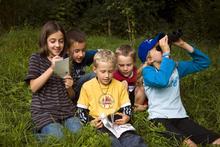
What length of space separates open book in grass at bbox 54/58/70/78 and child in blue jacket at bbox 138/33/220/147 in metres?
0.79

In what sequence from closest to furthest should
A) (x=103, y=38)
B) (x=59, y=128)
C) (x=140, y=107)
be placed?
(x=59, y=128) < (x=140, y=107) < (x=103, y=38)

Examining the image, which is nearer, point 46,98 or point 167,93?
point 46,98

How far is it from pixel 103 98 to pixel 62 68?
1.59 ft

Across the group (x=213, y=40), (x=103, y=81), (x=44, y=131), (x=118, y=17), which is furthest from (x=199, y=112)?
(x=118, y=17)

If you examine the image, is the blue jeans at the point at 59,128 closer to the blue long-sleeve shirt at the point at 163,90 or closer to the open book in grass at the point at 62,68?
the open book in grass at the point at 62,68

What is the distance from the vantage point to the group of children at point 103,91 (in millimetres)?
4156

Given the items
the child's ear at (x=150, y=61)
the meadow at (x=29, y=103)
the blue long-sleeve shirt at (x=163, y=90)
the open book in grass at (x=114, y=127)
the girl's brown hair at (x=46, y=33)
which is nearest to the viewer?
the meadow at (x=29, y=103)

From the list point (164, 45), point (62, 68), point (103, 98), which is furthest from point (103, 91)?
point (164, 45)

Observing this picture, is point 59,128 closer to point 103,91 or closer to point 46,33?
point 103,91

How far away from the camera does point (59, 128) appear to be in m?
4.07

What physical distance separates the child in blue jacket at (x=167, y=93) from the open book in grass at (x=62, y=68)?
2.60ft

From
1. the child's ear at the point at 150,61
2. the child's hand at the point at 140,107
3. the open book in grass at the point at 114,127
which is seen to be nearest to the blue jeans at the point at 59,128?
the open book in grass at the point at 114,127

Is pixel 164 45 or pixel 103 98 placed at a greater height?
pixel 164 45

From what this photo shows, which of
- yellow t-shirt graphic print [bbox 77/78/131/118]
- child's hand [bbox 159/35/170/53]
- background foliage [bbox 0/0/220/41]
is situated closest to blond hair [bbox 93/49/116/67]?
yellow t-shirt graphic print [bbox 77/78/131/118]
